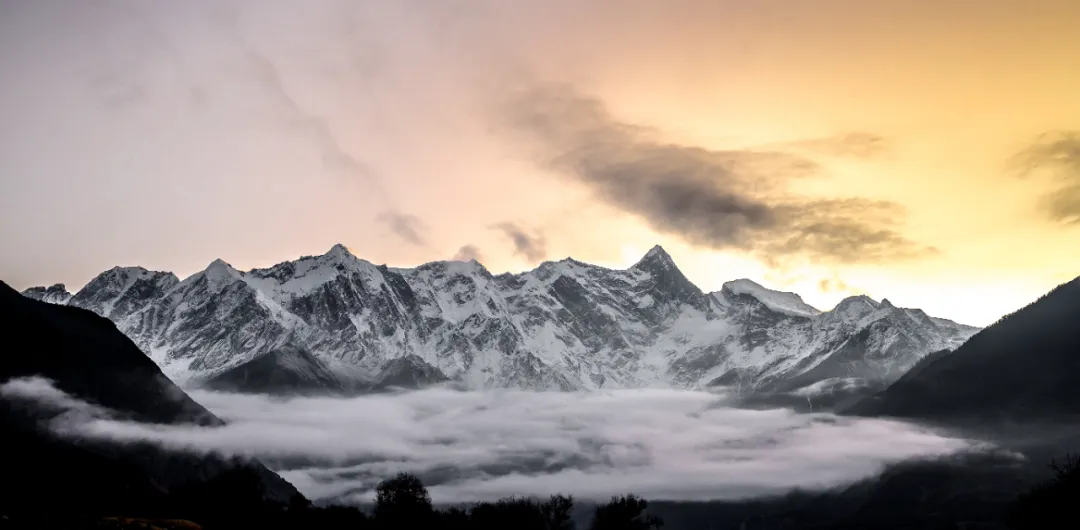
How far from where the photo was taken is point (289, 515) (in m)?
197

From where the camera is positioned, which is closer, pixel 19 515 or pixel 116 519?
pixel 116 519

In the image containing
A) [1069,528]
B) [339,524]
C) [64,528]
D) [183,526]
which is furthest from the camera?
[339,524]

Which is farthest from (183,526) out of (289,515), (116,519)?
(289,515)

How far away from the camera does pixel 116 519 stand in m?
119

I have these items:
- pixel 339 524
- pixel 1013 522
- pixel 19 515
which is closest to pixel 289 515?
pixel 339 524

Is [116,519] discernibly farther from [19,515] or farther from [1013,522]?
[1013,522]

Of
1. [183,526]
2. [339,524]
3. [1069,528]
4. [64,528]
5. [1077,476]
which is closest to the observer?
[64,528]

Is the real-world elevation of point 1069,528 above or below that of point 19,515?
below

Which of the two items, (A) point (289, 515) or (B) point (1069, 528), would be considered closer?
(B) point (1069, 528)

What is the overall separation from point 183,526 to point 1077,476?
12213cm

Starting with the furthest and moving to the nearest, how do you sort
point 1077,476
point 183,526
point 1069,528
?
point 1077,476 → point 1069,528 → point 183,526

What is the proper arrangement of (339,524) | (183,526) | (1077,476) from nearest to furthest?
(183,526) < (1077,476) < (339,524)

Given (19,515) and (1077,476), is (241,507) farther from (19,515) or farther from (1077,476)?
(1077,476)

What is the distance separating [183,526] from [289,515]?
73.0m
